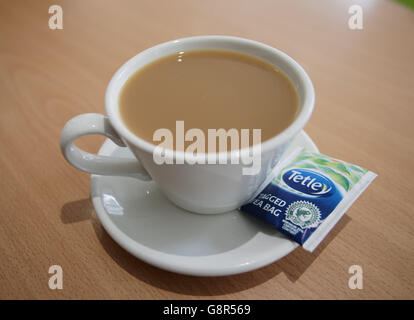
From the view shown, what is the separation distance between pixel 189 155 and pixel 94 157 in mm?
254

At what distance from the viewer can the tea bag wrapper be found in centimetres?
59

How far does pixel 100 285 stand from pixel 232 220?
0.86 feet

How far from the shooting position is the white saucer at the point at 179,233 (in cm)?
55

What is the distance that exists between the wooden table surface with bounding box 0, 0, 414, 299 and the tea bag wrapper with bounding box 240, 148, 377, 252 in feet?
0.21

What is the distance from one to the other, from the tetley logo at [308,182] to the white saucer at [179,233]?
0.37 feet

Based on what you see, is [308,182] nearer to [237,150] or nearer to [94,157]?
[237,150]

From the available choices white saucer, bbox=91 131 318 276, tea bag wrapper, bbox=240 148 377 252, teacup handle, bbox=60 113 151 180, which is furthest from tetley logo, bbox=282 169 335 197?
teacup handle, bbox=60 113 151 180

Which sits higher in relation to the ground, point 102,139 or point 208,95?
point 208,95

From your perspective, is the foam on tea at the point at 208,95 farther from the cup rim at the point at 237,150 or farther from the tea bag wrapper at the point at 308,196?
the tea bag wrapper at the point at 308,196

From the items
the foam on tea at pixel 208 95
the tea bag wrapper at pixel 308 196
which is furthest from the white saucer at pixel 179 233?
the foam on tea at pixel 208 95

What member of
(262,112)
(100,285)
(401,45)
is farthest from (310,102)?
(401,45)

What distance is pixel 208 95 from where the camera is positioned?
67 centimetres

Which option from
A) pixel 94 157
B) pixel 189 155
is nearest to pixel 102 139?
pixel 94 157

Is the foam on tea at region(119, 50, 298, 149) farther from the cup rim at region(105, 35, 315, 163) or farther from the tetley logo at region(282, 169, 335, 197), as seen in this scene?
the tetley logo at region(282, 169, 335, 197)
